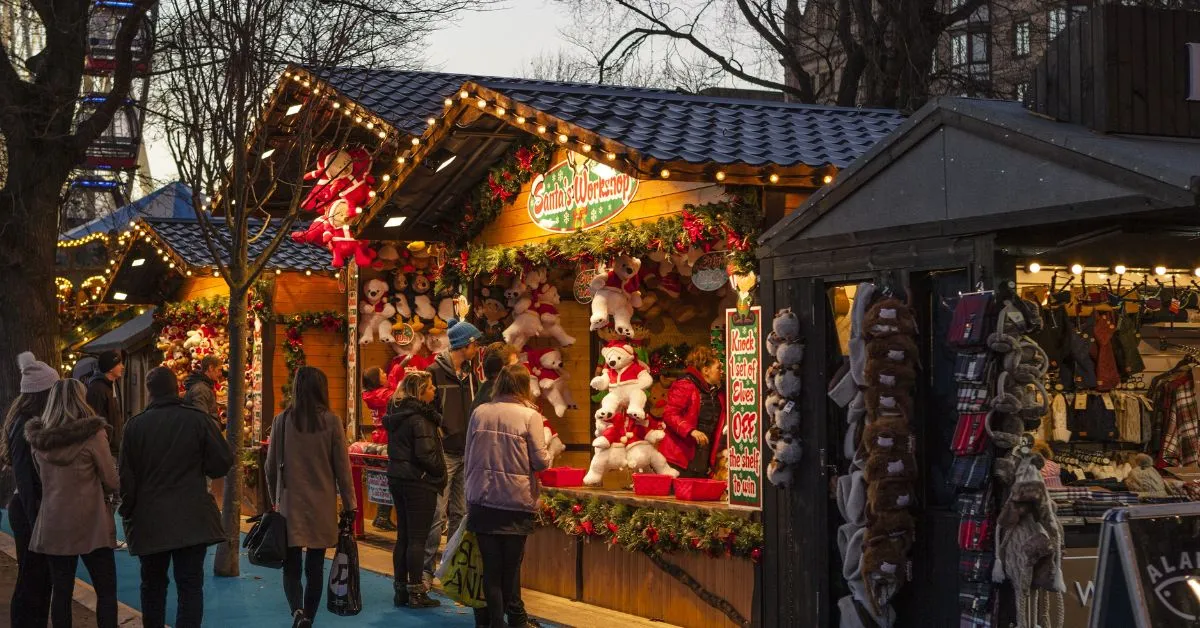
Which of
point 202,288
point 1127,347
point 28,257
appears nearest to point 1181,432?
point 1127,347

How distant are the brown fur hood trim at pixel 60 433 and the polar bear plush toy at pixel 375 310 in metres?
7.08

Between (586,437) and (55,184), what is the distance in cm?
803

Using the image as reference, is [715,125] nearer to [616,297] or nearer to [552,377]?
[616,297]

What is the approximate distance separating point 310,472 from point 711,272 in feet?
9.54

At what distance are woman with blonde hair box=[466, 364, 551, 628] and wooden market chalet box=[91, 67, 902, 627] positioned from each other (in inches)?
54.2

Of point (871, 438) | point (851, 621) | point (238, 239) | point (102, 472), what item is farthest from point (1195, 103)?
point (238, 239)

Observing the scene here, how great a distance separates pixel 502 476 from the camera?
8633mm

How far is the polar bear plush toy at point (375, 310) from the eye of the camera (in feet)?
51.3

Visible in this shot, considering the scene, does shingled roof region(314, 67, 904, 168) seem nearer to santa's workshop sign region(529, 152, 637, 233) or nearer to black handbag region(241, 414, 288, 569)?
santa's workshop sign region(529, 152, 637, 233)

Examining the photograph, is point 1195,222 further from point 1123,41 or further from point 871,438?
point 871,438

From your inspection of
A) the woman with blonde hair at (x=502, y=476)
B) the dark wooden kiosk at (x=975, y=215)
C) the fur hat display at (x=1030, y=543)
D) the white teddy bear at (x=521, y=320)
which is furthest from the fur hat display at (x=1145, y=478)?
the white teddy bear at (x=521, y=320)

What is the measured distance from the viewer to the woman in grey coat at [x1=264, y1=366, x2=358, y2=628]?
885cm

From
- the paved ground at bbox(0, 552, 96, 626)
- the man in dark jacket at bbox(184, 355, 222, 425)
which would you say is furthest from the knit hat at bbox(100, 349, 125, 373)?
the paved ground at bbox(0, 552, 96, 626)

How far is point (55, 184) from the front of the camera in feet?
56.9
